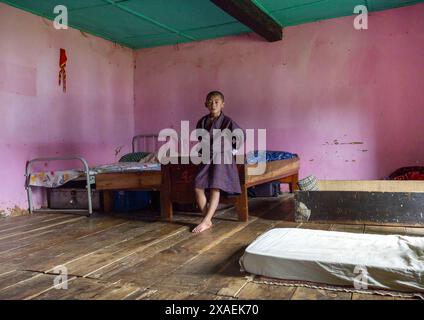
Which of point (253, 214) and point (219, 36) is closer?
point (253, 214)

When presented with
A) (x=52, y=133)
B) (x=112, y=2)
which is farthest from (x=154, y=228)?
(x=112, y=2)

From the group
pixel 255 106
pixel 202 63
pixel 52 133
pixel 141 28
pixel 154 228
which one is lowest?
Answer: pixel 154 228

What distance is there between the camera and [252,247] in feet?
6.05

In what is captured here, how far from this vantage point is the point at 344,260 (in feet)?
5.27

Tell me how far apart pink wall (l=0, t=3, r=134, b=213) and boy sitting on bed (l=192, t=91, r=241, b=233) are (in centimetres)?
216

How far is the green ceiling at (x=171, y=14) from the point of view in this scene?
4.03 metres

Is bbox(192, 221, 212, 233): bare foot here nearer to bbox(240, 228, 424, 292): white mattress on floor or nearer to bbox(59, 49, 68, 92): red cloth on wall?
bbox(240, 228, 424, 292): white mattress on floor

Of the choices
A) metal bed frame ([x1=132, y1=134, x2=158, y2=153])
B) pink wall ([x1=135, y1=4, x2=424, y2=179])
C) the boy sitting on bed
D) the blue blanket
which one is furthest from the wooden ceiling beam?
metal bed frame ([x1=132, y1=134, x2=158, y2=153])

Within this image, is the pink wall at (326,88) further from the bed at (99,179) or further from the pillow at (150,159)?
the bed at (99,179)

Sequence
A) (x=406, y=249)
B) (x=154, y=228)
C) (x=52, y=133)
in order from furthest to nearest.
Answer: (x=52, y=133) < (x=154, y=228) < (x=406, y=249)

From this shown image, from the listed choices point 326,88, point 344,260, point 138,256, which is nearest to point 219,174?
point 138,256

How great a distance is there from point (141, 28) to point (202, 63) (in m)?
1.04

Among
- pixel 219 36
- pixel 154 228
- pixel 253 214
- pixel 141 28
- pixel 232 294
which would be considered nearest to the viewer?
pixel 232 294

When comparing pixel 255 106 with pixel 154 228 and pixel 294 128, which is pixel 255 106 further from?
pixel 154 228
